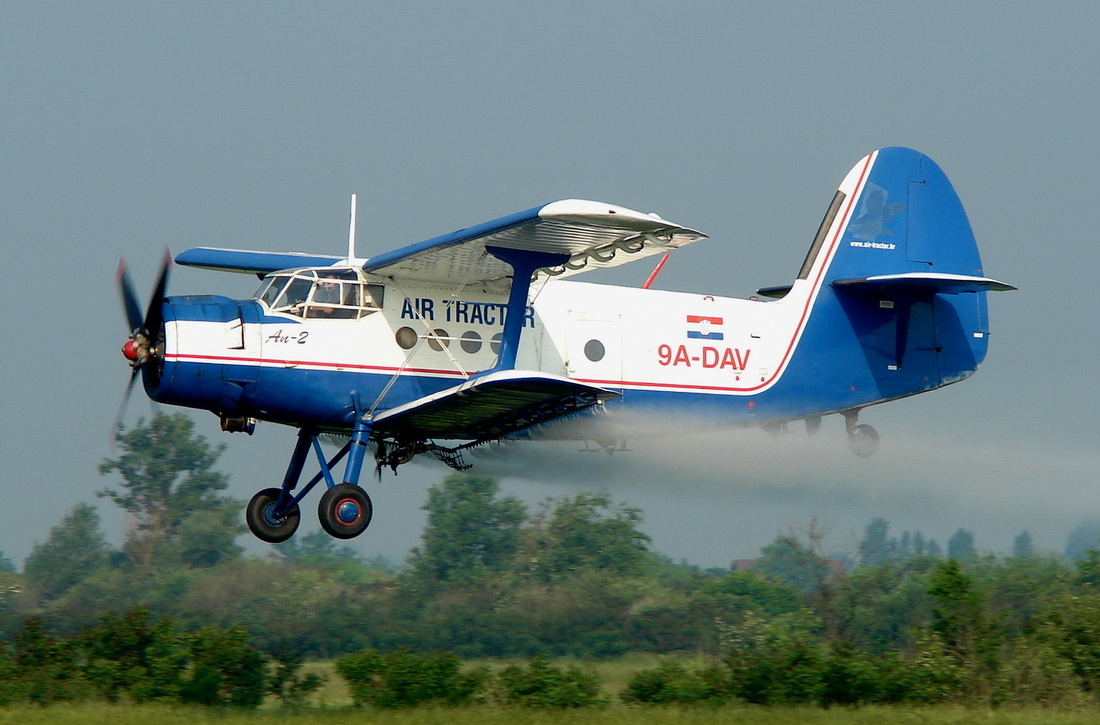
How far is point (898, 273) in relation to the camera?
1841cm

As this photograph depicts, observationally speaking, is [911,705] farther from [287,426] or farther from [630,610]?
[287,426]

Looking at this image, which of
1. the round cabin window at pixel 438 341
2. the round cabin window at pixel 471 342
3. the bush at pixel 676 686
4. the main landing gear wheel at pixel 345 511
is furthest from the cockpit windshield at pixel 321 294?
the bush at pixel 676 686

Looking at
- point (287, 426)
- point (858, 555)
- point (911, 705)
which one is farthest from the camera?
point (858, 555)

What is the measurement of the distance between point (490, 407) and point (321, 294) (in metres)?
2.41

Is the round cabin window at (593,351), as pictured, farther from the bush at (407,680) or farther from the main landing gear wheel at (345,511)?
the bush at (407,680)

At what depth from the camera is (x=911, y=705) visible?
1396cm

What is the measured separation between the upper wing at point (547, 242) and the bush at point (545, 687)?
456 cm

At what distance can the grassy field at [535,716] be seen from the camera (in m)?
12.1

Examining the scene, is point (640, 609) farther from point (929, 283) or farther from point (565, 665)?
point (929, 283)

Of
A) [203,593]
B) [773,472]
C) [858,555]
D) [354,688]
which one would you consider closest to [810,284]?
[773,472]

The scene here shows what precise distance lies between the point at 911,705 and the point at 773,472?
208 inches

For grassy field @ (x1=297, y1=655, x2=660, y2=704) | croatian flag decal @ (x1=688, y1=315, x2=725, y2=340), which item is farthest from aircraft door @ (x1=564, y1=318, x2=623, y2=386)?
grassy field @ (x1=297, y1=655, x2=660, y2=704)

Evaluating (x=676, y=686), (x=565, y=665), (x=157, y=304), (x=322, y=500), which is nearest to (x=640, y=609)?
(x=565, y=665)

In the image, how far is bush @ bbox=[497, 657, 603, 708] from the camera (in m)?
13.4
